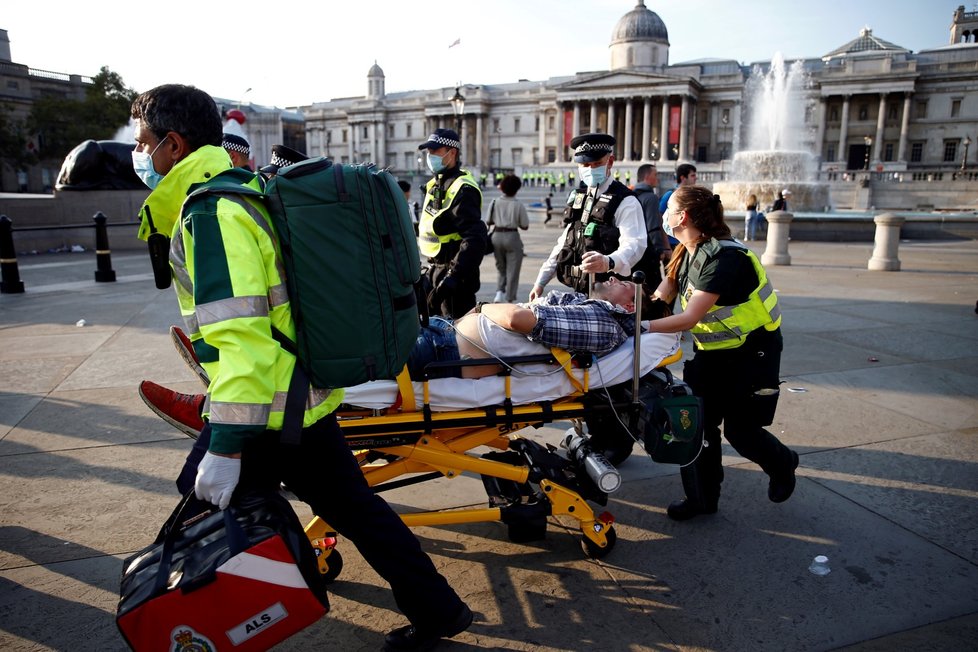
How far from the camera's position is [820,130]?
70875 mm

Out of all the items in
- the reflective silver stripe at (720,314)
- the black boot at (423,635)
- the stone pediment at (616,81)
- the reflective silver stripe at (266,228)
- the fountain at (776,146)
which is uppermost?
the stone pediment at (616,81)

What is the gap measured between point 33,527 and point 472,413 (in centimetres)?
255

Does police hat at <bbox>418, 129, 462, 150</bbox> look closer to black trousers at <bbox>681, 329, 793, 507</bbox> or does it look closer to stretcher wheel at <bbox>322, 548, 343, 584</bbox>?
black trousers at <bbox>681, 329, 793, 507</bbox>

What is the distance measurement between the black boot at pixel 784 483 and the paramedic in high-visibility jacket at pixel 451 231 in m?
2.68

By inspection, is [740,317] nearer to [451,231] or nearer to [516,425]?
[516,425]

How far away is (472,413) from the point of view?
3.24 metres

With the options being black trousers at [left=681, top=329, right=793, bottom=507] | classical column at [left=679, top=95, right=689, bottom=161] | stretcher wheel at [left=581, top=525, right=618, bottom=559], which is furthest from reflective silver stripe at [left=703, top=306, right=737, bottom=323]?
classical column at [left=679, top=95, right=689, bottom=161]

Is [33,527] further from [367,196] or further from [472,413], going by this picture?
[367,196]

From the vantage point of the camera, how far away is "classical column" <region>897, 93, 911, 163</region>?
219 ft

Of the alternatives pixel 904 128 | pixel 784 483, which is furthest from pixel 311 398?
pixel 904 128

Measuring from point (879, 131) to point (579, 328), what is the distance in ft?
259

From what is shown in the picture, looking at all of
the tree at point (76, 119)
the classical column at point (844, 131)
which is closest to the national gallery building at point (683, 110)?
the classical column at point (844, 131)

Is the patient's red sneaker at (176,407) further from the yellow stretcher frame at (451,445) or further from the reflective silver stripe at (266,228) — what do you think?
the reflective silver stripe at (266,228)

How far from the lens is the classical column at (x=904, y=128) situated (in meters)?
66.8
